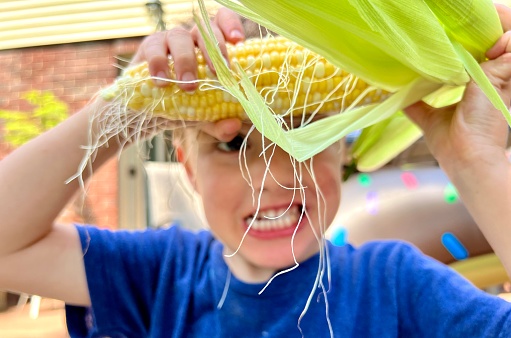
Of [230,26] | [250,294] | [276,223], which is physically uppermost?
[230,26]

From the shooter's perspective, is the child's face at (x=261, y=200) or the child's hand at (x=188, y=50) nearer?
the child's hand at (x=188, y=50)

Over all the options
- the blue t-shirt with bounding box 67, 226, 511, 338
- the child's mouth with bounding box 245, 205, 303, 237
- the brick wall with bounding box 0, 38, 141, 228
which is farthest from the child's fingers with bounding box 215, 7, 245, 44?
the brick wall with bounding box 0, 38, 141, 228

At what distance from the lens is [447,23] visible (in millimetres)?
505

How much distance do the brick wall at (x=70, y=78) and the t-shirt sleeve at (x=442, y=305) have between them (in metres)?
3.14

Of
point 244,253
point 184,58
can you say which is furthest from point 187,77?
point 244,253

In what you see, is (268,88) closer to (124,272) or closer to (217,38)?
(217,38)

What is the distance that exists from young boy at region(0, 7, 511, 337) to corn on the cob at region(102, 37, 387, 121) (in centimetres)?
4

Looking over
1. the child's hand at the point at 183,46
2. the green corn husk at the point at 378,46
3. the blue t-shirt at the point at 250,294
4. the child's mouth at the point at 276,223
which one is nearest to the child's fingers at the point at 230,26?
the child's hand at the point at 183,46

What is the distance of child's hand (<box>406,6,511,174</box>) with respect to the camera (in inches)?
22.4

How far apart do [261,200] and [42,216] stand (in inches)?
12.7

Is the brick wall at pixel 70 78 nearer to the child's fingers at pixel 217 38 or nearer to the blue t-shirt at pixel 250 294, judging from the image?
the blue t-shirt at pixel 250 294

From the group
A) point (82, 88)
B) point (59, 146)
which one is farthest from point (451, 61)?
point (82, 88)

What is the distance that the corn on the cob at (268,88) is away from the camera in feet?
1.85

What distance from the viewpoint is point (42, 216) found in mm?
768
